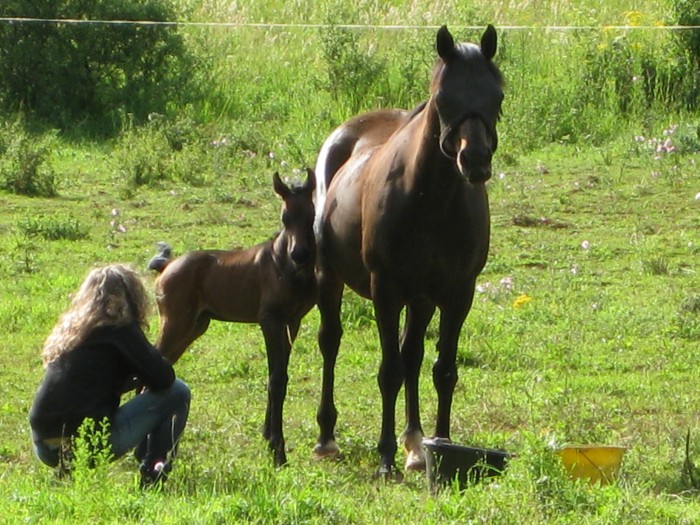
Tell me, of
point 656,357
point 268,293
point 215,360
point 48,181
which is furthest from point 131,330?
point 48,181

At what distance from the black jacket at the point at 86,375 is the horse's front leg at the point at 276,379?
1.16 metres

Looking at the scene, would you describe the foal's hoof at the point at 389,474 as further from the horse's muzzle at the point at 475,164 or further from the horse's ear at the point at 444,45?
the horse's ear at the point at 444,45

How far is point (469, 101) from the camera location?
6.83m

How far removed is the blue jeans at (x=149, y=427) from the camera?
6910mm

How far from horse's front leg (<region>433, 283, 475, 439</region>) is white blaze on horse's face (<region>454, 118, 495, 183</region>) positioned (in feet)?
3.45

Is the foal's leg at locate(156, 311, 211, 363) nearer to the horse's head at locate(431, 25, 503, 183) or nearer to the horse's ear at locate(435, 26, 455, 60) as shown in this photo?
the horse's head at locate(431, 25, 503, 183)

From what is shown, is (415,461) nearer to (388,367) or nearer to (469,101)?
(388,367)

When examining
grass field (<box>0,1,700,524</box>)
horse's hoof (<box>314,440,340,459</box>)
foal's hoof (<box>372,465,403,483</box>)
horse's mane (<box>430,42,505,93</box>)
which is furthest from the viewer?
horse's hoof (<box>314,440,340,459</box>)

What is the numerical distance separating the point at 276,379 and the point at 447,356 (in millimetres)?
1024

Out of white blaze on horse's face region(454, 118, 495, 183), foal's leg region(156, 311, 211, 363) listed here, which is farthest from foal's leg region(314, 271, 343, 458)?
white blaze on horse's face region(454, 118, 495, 183)

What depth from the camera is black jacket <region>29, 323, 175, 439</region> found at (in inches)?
266

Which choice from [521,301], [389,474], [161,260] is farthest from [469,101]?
[521,301]

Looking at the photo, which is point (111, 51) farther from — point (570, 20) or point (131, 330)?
point (131, 330)

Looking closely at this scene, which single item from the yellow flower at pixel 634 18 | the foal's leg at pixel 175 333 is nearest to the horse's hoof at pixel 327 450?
the foal's leg at pixel 175 333
